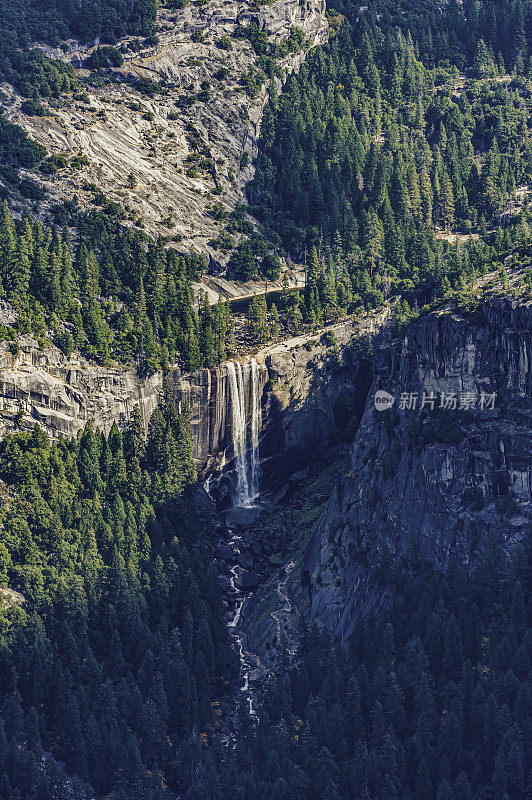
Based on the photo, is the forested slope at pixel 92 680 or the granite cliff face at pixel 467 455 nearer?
the forested slope at pixel 92 680

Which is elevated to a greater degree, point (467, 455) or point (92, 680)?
point (467, 455)

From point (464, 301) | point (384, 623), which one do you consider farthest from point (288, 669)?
point (464, 301)

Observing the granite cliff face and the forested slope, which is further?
the granite cliff face

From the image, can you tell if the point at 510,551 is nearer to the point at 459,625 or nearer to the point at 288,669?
the point at 459,625

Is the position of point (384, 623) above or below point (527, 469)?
below

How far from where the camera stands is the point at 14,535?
19838 cm

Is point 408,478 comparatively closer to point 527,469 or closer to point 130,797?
point 527,469

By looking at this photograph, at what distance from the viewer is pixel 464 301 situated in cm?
19825

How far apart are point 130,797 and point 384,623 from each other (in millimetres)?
32797

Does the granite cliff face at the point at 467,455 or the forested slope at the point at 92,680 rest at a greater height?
the granite cliff face at the point at 467,455

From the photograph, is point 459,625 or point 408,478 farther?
point 408,478

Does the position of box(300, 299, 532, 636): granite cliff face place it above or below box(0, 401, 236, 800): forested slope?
above

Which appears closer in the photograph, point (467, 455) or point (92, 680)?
point (92, 680)

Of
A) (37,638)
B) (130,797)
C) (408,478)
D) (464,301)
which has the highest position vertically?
(464,301)
